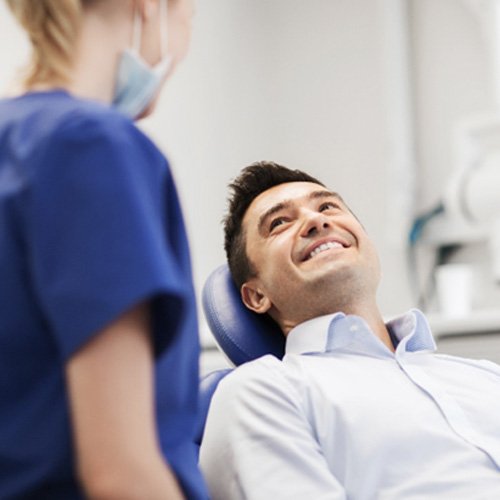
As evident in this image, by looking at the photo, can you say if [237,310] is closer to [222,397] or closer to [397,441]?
[222,397]

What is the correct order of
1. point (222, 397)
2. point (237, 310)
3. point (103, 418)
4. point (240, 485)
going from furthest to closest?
point (237, 310)
point (222, 397)
point (240, 485)
point (103, 418)

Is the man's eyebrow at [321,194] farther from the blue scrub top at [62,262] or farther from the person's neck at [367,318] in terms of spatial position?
the blue scrub top at [62,262]

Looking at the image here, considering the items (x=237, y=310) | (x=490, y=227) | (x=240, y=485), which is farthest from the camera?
(x=490, y=227)

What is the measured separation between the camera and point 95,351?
2.44ft

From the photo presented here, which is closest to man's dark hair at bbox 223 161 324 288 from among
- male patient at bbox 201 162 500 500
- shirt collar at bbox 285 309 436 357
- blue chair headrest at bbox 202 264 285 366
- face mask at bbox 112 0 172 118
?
male patient at bbox 201 162 500 500

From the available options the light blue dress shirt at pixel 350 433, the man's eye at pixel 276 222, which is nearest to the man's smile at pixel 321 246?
the man's eye at pixel 276 222

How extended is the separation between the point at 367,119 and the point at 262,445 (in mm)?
2253

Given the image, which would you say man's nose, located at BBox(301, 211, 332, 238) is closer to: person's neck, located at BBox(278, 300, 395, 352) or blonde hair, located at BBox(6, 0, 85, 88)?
person's neck, located at BBox(278, 300, 395, 352)

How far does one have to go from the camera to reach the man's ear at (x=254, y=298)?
1.81 metres

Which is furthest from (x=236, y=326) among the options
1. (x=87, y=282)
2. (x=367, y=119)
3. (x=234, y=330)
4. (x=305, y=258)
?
(x=367, y=119)

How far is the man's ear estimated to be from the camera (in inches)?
71.3

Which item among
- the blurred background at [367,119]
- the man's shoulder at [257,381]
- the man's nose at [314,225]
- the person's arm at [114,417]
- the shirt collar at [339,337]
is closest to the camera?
the person's arm at [114,417]

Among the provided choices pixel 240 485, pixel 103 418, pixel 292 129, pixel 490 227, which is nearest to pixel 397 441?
pixel 240 485

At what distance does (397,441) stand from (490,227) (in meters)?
1.68
